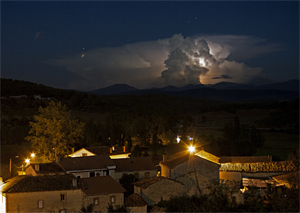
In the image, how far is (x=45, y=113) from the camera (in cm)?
3444

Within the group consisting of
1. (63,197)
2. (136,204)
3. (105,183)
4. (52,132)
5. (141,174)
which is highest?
(52,132)

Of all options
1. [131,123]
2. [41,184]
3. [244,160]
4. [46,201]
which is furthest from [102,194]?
[131,123]

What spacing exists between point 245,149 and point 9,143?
3738cm

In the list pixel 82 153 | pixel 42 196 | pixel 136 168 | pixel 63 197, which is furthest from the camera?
pixel 82 153

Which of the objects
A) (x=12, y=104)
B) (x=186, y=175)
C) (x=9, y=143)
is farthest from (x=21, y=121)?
(x=186, y=175)

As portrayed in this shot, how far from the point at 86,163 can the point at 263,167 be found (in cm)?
1484

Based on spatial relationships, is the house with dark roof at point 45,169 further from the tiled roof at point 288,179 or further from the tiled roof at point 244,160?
the tiled roof at point 288,179

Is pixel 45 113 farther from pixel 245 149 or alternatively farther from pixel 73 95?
pixel 73 95

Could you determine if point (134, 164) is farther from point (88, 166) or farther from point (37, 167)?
point (37, 167)

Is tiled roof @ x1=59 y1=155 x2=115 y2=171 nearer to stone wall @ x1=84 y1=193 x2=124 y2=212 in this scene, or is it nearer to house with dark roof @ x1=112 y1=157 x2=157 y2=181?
house with dark roof @ x1=112 y1=157 x2=157 y2=181

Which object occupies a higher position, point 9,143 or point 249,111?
point 249,111

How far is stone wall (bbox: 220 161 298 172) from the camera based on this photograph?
2898 centimetres

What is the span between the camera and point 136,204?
2153 centimetres

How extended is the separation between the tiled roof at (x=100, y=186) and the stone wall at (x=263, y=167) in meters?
10.6
